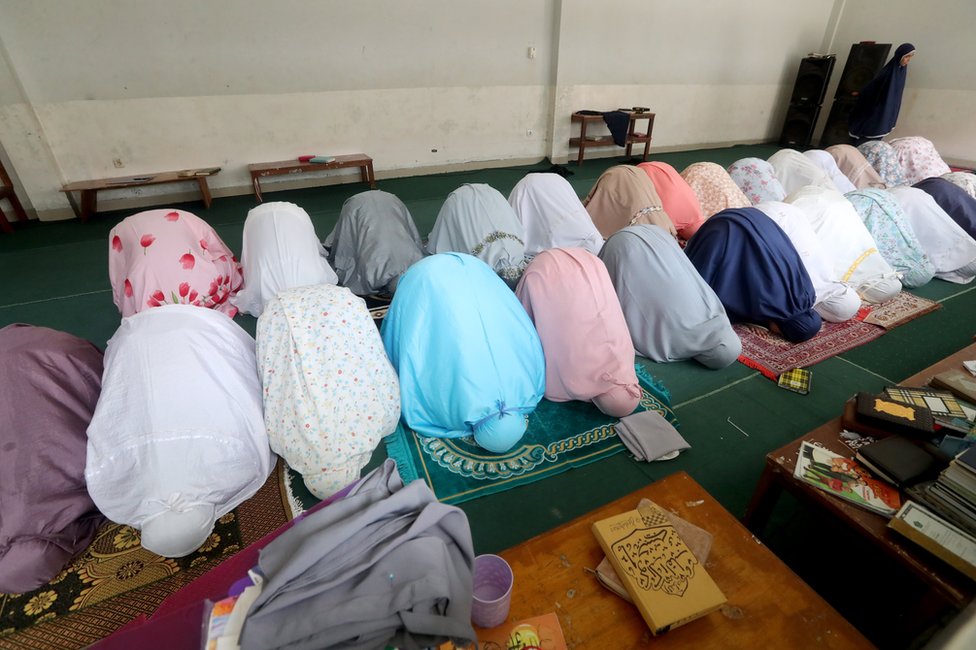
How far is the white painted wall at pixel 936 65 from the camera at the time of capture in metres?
7.25

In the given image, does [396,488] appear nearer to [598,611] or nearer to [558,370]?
[598,611]

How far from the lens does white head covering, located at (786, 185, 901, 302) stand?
10.6 ft

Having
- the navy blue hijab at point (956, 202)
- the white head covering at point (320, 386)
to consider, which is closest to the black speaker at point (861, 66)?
the navy blue hijab at point (956, 202)

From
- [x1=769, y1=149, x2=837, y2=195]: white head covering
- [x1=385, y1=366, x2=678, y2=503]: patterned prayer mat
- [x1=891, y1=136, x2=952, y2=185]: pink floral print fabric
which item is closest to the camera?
[x1=385, y1=366, x2=678, y2=503]: patterned prayer mat

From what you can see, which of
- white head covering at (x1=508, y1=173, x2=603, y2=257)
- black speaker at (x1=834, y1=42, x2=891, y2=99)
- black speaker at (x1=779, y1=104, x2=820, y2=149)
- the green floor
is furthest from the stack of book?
black speaker at (x1=779, y1=104, x2=820, y2=149)

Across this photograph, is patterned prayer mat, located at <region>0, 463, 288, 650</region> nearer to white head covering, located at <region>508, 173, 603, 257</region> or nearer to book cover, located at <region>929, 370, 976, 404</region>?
book cover, located at <region>929, 370, 976, 404</region>

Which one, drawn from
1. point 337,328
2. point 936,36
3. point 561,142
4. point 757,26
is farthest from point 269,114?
point 936,36

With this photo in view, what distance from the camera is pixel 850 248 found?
3.23m

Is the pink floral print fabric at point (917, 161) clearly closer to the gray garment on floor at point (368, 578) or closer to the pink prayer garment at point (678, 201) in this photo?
the pink prayer garment at point (678, 201)

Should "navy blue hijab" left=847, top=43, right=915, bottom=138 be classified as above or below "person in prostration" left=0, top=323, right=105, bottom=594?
above

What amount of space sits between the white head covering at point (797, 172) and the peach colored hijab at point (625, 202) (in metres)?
1.76

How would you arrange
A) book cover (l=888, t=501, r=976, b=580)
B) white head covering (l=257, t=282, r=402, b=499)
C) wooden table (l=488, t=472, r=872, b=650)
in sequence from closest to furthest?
wooden table (l=488, t=472, r=872, b=650)
book cover (l=888, t=501, r=976, b=580)
white head covering (l=257, t=282, r=402, b=499)

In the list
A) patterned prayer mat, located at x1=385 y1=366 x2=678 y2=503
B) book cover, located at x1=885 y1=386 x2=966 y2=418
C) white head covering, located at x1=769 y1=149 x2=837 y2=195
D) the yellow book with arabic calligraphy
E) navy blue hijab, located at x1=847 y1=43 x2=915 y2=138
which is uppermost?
navy blue hijab, located at x1=847 y1=43 x2=915 y2=138

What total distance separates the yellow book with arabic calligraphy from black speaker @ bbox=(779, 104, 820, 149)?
33.3ft
